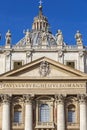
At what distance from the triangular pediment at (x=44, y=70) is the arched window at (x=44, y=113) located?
306cm

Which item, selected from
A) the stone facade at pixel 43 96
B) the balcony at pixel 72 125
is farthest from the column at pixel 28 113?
the balcony at pixel 72 125

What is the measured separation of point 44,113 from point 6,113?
3757 millimetres

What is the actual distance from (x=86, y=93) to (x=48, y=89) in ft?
12.1

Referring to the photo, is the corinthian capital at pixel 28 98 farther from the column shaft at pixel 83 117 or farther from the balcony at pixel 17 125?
the column shaft at pixel 83 117

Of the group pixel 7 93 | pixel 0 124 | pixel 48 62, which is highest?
pixel 48 62

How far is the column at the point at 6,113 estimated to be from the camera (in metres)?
45.3

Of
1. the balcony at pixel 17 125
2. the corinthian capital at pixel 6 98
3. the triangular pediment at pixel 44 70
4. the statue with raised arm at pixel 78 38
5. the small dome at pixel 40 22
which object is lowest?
the balcony at pixel 17 125

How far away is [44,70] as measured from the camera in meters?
46.4

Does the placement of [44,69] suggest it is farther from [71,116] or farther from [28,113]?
[71,116]

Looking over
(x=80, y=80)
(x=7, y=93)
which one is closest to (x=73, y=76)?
(x=80, y=80)

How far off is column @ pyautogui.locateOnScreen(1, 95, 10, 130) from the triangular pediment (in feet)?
7.57

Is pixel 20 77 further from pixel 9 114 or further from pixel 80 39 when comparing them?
pixel 80 39

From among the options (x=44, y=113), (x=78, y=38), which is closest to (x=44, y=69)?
(x=44, y=113)

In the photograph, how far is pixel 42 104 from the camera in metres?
46.6
